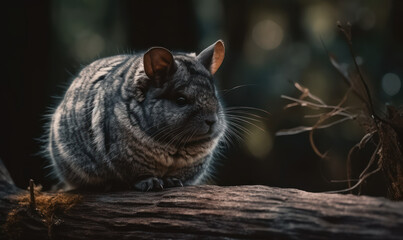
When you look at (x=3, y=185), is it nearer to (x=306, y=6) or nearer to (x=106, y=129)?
(x=106, y=129)

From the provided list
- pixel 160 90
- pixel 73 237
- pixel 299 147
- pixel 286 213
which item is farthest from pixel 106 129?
pixel 299 147

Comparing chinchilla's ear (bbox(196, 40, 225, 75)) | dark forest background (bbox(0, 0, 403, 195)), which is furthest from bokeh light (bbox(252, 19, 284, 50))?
chinchilla's ear (bbox(196, 40, 225, 75))

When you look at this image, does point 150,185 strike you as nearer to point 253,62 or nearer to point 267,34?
point 253,62

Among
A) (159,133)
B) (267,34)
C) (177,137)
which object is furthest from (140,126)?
(267,34)

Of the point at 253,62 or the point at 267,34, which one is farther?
the point at 267,34

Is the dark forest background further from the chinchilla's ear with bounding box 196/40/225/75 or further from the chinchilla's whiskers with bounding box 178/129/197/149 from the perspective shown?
the chinchilla's whiskers with bounding box 178/129/197/149

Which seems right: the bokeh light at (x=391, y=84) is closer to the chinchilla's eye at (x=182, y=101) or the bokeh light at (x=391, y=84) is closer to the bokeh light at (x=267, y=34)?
the bokeh light at (x=267, y=34)

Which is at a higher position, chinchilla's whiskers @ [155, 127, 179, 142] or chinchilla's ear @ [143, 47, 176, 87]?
chinchilla's ear @ [143, 47, 176, 87]
